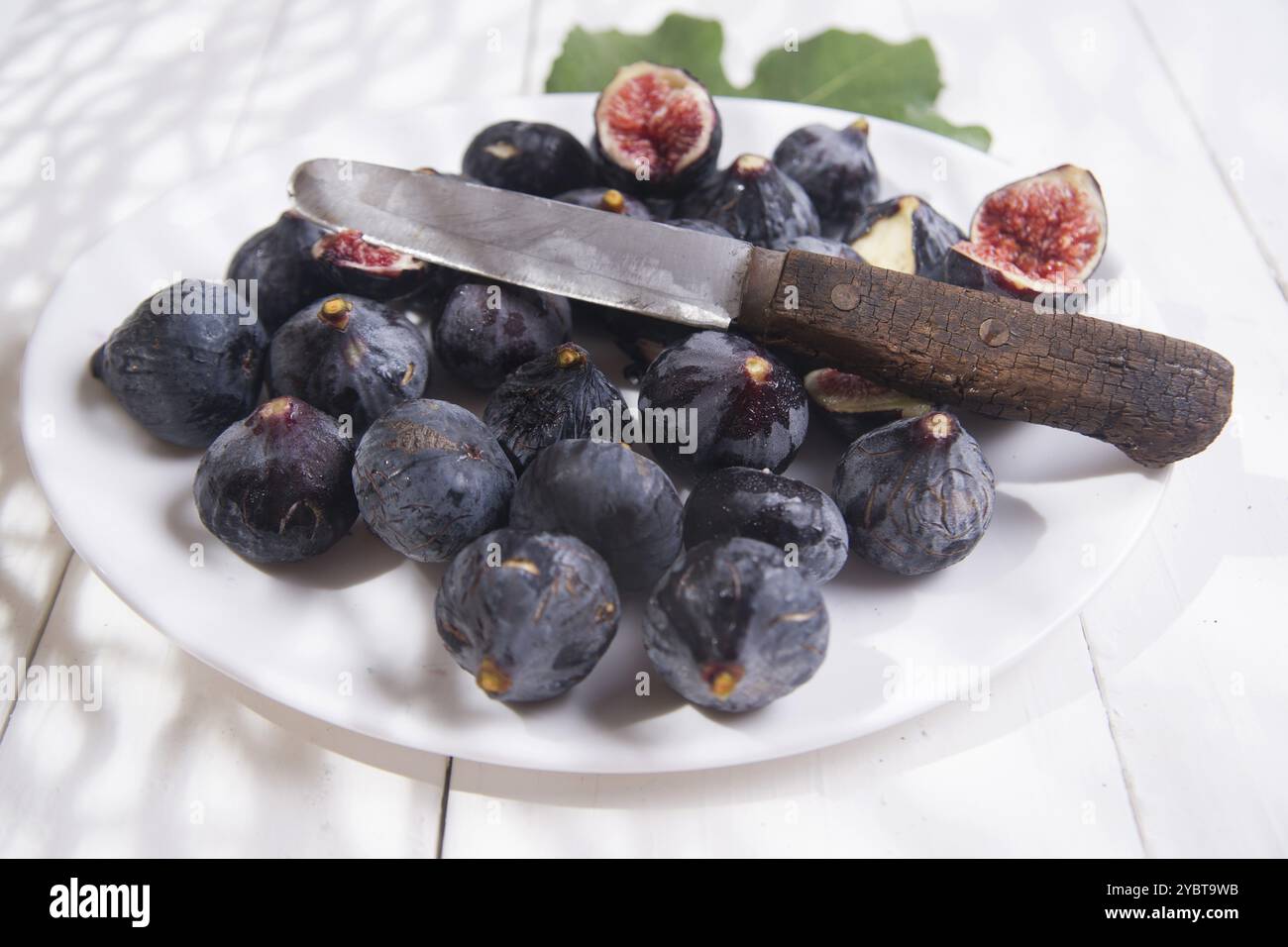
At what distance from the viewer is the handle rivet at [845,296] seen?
1574 mm

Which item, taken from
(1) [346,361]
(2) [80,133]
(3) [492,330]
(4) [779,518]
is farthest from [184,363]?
(2) [80,133]

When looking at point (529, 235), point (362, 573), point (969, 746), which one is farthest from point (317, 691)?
point (969, 746)

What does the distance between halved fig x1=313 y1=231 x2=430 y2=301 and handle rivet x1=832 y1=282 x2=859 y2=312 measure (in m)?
0.72

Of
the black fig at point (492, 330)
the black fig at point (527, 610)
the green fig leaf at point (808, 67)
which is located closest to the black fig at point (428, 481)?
the black fig at point (527, 610)

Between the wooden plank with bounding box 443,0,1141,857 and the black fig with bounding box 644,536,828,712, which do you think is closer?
the black fig with bounding box 644,536,828,712

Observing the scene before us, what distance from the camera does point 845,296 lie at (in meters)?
1.58

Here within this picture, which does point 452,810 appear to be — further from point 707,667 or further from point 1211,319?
point 1211,319

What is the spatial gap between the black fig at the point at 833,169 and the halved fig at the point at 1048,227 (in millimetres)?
228

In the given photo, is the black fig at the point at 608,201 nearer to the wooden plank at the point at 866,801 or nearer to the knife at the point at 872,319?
the knife at the point at 872,319

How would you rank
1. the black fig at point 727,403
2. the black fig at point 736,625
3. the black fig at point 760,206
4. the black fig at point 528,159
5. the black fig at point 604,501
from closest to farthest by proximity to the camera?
the black fig at point 736,625 → the black fig at point 604,501 → the black fig at point 727,403 → the black fig at point 760,206 → the black fig at point 528,159

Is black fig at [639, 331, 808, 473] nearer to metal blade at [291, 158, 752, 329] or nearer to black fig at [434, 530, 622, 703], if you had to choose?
metal blade at [291, 158, 752, 329]

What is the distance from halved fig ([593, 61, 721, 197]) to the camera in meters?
1.99

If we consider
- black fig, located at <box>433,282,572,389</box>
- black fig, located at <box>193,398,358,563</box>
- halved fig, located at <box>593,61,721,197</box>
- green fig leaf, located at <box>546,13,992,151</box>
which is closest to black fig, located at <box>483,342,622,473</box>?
black fig, located at <box>433,282,572,389</box>

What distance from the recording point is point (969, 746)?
1.48 meters
